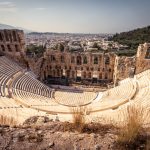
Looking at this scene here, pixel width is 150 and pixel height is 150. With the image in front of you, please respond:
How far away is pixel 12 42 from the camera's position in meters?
32.1

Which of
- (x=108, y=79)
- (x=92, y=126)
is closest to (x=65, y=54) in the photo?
(x=108, y=79)

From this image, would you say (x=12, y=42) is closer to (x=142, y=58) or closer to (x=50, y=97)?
(x=50, y=97)

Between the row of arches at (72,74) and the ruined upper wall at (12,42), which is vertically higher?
the ruined upper wall at (12,42)

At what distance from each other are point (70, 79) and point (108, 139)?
3066 centimetres

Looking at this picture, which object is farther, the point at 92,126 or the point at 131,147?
the point at 92,126

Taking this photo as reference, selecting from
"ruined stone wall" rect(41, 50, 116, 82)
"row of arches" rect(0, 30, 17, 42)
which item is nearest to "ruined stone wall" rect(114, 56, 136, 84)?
"ruined stone wall" rect(41, 50, 116, 82)

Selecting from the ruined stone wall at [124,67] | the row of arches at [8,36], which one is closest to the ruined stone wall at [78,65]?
the ruined stone wall at [124,67]

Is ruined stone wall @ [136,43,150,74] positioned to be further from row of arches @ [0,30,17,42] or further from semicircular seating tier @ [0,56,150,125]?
row of arches @ [0,30,17,42]

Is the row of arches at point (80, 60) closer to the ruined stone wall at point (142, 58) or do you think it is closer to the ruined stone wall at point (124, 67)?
the ruined stone wall at point (124, 67)

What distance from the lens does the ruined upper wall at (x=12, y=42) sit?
31.8 m

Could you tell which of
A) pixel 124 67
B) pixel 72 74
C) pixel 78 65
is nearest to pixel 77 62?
pixel 78 65

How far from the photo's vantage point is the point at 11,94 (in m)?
22.0

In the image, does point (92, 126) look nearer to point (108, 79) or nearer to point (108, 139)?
point (108, 139)

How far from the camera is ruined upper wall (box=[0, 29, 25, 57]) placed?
31797 millimetres
